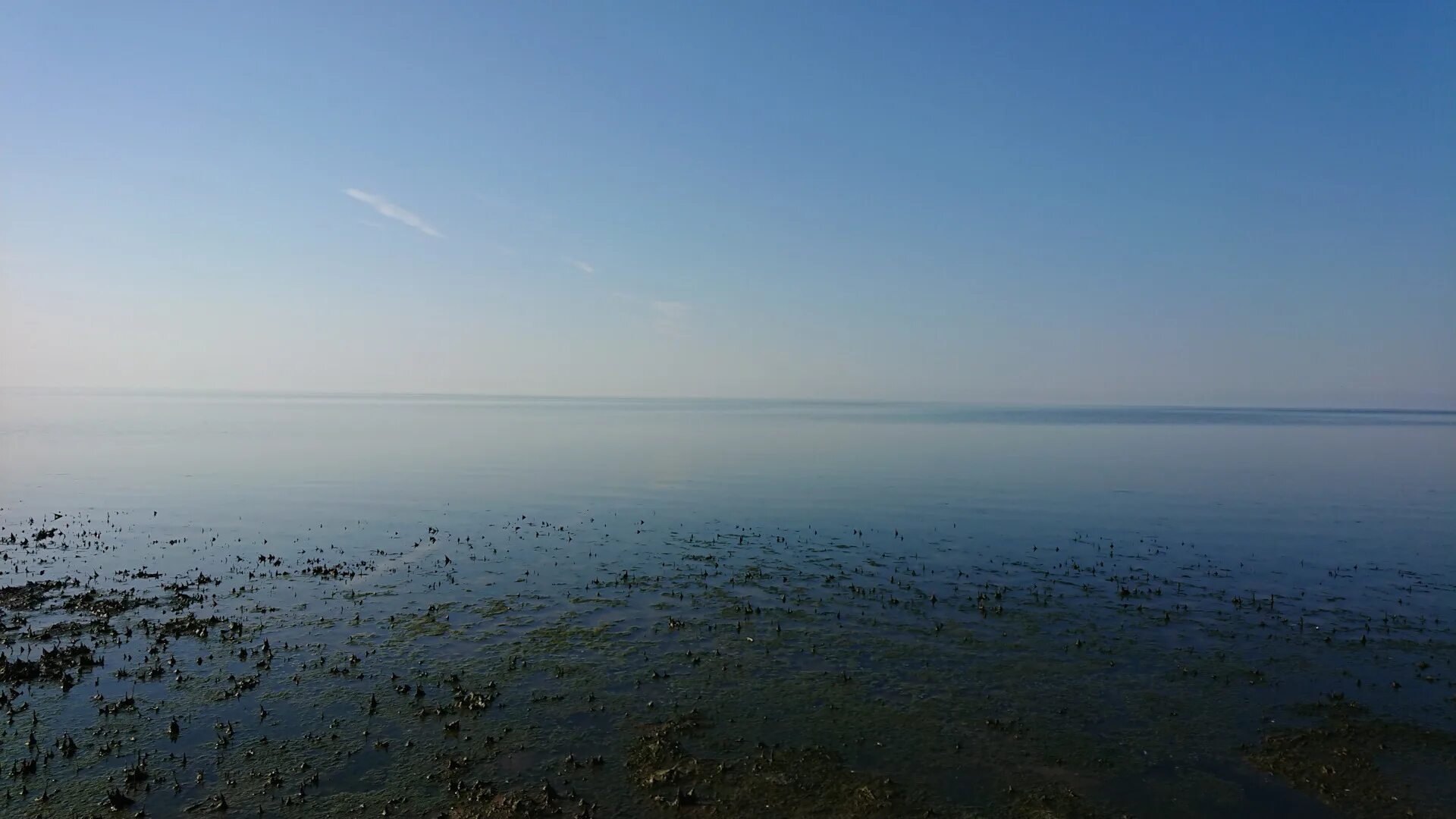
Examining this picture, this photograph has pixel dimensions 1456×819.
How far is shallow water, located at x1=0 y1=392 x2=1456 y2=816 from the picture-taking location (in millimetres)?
15086

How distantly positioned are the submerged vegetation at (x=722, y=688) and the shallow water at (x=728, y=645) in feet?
0.37

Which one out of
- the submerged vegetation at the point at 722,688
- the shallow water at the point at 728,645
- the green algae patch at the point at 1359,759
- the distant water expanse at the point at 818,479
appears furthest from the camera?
the distant water expanse at the point at 818,479

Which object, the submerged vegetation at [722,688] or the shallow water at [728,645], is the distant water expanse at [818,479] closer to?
the shallow water at [728,645]

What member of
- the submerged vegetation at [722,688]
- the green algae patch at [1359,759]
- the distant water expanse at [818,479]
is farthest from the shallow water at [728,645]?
the distant water expanse at [818,479]

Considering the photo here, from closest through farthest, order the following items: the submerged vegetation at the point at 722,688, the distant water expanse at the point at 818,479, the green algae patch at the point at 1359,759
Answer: the green algae patch at the point at 1359,759, the submerged vegetation at the point at 722,688, the distant water expanse at the point at 818,479

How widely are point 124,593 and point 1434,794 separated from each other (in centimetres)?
4016

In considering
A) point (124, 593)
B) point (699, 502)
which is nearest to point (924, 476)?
point (699, 502)

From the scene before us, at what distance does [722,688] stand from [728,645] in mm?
3302

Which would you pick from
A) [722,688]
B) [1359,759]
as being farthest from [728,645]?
[1359,759]

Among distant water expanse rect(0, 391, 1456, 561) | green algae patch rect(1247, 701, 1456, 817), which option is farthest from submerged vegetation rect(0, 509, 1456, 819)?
distant water expanse rect(0, 391, 1456, 561)

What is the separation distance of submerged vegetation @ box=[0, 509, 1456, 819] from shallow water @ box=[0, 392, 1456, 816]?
0.37 ft

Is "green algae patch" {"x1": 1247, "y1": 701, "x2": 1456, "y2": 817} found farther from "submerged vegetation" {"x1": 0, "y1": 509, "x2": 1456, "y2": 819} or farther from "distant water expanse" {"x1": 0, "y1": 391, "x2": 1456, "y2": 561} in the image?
"distant water expanse" {"x1": 0, "y1": 391, "x2": 1456, "y2": 561}

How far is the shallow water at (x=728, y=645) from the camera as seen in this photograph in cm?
1509

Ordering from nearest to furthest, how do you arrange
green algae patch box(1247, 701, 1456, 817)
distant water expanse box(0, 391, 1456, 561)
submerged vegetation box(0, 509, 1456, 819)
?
green algae patch box(1247, 701, 1456, 817) < submerged vegetation box(0, 509, 1456, 819) < distant water expanse box(0, 391, 1456, 561)
